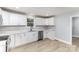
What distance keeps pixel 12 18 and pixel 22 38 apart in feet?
1.29

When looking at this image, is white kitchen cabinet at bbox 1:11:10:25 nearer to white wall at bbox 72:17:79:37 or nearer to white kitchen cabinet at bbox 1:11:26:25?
white kitchen cabinet at bbox 1:11:26:25

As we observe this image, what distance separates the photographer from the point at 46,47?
1.47 m

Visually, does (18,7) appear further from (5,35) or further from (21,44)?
(21,44)

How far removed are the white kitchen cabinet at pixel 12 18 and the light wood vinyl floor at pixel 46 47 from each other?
1.42ft

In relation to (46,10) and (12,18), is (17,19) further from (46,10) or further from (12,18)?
(46,10)

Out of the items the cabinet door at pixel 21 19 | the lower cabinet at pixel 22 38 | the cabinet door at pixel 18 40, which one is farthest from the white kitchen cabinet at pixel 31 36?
the cabinet door at pixel 21 19

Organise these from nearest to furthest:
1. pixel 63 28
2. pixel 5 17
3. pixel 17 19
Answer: pixel 5 17, pixel 17 19, pixel 63 28

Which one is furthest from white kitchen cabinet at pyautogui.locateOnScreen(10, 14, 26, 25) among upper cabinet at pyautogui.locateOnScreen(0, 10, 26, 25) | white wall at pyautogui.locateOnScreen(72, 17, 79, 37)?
white wall at pyautogui.locateOnScreen(72, 17, 79, 37)

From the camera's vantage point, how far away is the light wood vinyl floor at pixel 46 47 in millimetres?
1429

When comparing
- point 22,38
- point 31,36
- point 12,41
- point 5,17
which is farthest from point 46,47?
point 5,17

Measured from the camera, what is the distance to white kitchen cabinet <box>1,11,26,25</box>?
4.49 feet

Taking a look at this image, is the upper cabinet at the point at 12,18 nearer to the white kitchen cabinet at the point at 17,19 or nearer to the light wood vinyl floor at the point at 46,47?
the white kitchen cabinet at the point at 17,19
